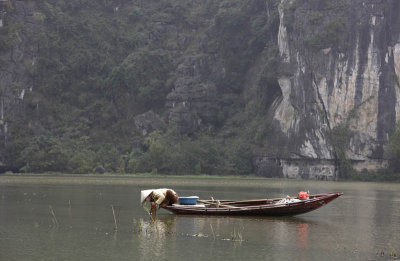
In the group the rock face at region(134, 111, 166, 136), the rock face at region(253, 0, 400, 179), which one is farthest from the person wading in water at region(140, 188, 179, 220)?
the rock face at region(134, 111, 166, 136)

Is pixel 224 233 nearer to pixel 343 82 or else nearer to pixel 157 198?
pixel 157 198

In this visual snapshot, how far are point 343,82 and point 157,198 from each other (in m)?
45.4

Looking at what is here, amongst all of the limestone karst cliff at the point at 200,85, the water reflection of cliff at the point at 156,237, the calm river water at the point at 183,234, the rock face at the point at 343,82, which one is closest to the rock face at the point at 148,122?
the limestone karst cliff at the point at 200,85

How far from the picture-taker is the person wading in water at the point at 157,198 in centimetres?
2522

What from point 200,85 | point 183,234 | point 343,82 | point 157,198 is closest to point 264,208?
point 157,198

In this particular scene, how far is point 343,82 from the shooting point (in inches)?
2645

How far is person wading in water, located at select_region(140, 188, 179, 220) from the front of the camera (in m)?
25.2

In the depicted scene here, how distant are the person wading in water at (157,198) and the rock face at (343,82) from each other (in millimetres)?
43083

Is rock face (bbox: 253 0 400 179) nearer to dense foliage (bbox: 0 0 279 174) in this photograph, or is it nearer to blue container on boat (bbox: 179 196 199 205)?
dense foliage (bbox: 0 0 279 174)

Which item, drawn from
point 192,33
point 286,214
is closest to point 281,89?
point 192,33

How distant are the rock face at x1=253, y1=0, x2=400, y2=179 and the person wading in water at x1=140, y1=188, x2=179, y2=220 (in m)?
43.1

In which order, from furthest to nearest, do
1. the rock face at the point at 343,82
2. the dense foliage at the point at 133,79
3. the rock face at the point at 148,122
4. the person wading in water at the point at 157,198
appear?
the rock face at the point at 148,122
the dense foliage at the point at 133,79
the rock face at the point at 343,82
the person wading in water at the point at 157,198

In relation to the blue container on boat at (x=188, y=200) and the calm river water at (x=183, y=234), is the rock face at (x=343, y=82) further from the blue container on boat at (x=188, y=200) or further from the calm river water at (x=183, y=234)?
the blue container on boat at (x=188, y=200)

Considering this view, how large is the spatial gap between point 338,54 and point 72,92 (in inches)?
1338
